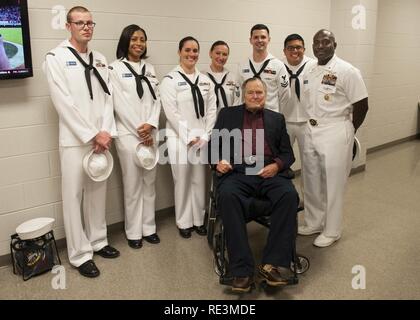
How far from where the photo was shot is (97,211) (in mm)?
3041

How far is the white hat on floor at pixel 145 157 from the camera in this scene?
3105mm

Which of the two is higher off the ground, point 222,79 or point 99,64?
point 99,64

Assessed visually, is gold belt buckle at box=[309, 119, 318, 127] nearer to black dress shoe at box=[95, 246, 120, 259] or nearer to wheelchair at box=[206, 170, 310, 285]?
wheelchair at box=[206, 170, 310, 285]

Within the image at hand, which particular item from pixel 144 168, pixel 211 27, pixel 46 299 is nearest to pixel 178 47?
pixel 211 27

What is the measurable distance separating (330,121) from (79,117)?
1890 millimetres

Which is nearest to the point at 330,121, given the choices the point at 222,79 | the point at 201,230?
the point at 222,79

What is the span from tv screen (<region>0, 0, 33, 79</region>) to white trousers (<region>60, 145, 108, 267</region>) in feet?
2.00

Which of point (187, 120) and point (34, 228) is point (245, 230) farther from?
point (34, 228)

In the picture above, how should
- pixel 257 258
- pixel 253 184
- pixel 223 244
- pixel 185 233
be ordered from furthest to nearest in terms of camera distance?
1. pixel 185 233
2. pixel 257 258
3. pixel 253 184
4. pixel 223 244

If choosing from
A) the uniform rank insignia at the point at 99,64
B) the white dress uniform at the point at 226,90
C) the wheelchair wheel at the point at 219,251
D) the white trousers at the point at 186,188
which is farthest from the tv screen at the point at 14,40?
the wheelchair wheel at the point at 219,251

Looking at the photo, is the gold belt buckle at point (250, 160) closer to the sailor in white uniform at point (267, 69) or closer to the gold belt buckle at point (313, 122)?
the gold belt buckle at point (313, 122)

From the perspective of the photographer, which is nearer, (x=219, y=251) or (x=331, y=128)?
(x=219, y=251)

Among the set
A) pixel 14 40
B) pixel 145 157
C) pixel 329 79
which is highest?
pixel 14 40

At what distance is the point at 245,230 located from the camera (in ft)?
8.38
